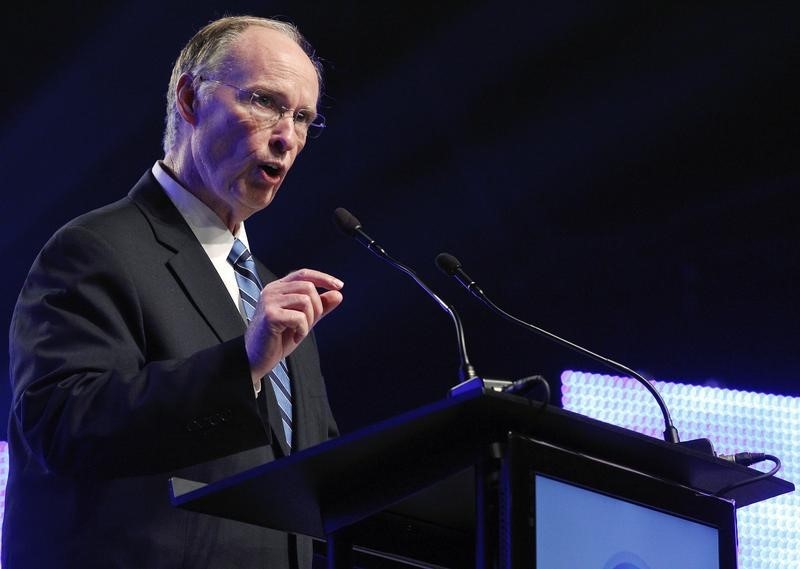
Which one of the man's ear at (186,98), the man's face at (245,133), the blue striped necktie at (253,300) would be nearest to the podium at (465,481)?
the blue striped necktie at (253,300)

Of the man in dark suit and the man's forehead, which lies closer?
the man in dark suit

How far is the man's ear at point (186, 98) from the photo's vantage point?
241 cm

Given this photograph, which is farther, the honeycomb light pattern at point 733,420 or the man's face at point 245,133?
the honeycomb light pattern at point 733,420

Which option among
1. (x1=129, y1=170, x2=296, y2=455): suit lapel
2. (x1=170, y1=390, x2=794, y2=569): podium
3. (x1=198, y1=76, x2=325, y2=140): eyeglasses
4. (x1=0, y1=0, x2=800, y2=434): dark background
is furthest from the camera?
(x1=0, y1=0, x2=800, y2=434): dark background

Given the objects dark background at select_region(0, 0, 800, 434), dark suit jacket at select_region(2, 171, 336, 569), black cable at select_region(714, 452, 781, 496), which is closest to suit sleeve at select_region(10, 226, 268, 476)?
dark suit jacket at select_region(2, 171, 336, 569)

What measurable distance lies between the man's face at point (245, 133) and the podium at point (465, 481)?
820 millimetres

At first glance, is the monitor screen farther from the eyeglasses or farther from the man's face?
the eyeglasses

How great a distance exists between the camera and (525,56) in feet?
13.8

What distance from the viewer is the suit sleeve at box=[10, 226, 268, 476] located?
1.60m

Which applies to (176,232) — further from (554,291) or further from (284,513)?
(554,291)

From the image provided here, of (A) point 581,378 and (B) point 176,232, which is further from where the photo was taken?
(A) point 581,378

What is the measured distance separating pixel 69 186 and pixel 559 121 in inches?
73.7

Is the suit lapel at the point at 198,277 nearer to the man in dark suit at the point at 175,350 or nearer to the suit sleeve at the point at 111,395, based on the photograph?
the man in dark suit at the point at 175,350

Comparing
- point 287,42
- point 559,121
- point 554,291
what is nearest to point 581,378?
point 554,291
